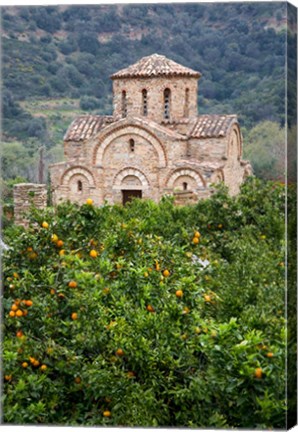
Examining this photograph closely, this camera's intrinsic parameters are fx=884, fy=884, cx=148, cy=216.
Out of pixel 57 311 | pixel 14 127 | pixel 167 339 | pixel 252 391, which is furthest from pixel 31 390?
pixel 14 127

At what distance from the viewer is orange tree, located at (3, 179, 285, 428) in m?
4.71

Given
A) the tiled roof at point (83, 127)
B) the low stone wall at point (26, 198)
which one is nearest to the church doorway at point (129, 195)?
the tiled roof at point (83, 127)

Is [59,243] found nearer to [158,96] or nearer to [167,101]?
[167,101]

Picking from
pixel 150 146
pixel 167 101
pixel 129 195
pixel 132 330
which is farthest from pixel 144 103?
pixel 132 330

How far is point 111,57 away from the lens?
6.32m

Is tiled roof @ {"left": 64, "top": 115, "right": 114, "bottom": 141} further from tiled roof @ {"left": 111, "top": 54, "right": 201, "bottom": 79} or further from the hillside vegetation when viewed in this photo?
tiled roof @ {"left": 111, "top": 54, "right": 201, "bottom": 79}

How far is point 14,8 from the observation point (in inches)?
223

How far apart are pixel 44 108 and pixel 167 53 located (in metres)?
0.95

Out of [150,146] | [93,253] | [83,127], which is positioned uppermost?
[83,127]

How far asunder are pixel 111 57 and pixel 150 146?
2.87 ft

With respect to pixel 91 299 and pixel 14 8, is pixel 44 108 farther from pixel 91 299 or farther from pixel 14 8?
pixel 91 299

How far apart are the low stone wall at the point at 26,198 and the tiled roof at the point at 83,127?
17.8 inches

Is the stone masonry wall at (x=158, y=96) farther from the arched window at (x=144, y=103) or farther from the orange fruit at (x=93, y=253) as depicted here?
the orange fruit at (x=93, y=253)

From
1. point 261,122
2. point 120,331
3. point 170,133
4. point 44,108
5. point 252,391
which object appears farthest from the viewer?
point 170,133
